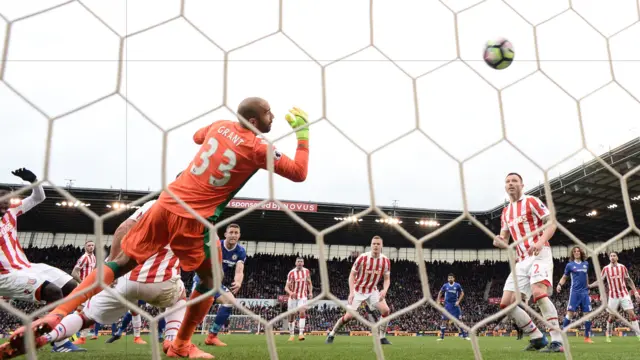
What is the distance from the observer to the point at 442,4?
2.33 meters

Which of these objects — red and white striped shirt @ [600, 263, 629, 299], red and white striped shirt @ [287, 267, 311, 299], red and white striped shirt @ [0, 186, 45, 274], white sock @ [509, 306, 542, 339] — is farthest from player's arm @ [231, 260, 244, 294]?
red and white striped shirt @ [600, 263, 629, 299]

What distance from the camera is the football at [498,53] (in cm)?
351

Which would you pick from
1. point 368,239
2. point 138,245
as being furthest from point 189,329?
point 368,239

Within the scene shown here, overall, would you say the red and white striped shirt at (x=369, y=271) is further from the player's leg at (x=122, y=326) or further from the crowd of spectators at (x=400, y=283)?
the crowd of spectators at (x=400, y=283)

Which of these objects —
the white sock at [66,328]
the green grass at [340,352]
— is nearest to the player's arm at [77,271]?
the green grass at [340,352]

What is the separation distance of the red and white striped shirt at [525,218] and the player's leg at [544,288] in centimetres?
13

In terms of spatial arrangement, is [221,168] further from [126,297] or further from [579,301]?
[579,301]

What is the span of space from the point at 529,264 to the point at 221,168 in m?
3.27

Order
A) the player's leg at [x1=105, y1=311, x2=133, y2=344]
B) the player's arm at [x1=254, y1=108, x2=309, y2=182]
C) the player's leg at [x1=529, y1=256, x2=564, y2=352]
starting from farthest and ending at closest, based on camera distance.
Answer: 1. the player's leg at [x1=105, y1=311, x2=133, y2=344]
2. the player's leg at [x1=529, y1=256, x2=564, y2=352]
3. the player's arm at [x1=254, y1=108, x2=309, y2=182]

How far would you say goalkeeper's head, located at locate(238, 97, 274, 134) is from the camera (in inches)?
94.0

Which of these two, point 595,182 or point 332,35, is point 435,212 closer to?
point 595,182

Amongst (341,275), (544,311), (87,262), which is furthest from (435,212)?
(544,311)

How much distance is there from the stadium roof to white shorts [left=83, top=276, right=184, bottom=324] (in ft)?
31.1

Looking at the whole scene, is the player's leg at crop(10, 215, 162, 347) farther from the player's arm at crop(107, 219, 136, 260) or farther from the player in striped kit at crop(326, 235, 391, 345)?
the player in striped kit at crop(326, 235, 391, 345)
